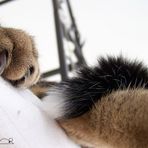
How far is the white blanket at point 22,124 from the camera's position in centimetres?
41

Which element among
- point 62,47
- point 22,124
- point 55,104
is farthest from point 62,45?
point 22,124

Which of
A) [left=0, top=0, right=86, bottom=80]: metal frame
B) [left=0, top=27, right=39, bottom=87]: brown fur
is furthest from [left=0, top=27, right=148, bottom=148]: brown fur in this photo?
[left=0, top=0, right=86, bottom=80]: metal frame

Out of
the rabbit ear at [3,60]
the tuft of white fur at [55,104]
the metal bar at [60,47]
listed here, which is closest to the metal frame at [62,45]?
the metal bar at [60,47]

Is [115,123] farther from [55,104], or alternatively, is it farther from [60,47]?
[60,47]

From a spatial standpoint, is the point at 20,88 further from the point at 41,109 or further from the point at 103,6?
the point at 103,6

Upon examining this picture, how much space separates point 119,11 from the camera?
6.48 feet

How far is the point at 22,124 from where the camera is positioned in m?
0.43

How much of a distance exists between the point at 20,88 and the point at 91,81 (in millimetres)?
120

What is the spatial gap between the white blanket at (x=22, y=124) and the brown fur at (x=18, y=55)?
0.02 metres

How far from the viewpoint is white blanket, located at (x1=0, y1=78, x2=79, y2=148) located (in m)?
0.41

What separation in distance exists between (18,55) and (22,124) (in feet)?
0.37

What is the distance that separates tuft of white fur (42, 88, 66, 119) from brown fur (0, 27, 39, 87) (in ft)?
0.14

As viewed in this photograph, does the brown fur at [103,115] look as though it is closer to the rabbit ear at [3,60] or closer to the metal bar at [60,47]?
the rabbit ear at [3,60]

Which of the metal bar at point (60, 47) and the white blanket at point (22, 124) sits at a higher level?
the white blanket at point (22, 124)
